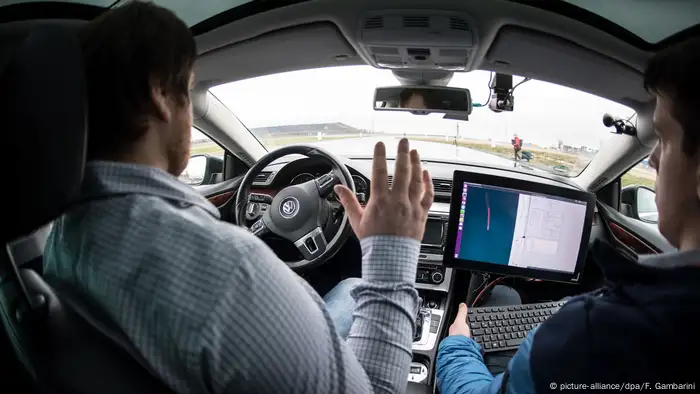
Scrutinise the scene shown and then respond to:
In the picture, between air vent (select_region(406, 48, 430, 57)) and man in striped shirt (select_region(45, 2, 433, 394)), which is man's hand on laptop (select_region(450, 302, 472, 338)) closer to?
man in striped shirt (select_region(45, 2, 433, 394))

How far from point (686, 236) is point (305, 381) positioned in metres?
0.95

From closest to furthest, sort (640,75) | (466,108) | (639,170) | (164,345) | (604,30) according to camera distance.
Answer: (164,345) → (604,30) → (640,75) → (466,108) → (639,170)

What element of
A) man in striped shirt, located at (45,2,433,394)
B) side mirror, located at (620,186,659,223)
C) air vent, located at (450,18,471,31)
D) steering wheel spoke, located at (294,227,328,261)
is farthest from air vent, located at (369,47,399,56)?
side mirror, located at (620,186,659,223)

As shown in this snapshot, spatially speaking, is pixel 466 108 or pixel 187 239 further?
pixel 466 108

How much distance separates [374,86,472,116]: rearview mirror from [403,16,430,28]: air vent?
631 millimetres

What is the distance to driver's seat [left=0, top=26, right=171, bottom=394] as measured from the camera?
0.82 m

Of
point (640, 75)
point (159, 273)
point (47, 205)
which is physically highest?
point (640, 75)

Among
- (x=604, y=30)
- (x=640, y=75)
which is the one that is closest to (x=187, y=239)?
(x=604, y=30)

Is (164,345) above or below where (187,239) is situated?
below

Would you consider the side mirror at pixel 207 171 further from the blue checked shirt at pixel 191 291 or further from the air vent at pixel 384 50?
the blue checked shirt at pixel 191 291

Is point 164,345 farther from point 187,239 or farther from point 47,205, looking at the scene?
point 47,205

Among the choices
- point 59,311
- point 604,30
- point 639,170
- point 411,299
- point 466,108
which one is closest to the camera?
point 59,311

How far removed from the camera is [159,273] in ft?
2.88

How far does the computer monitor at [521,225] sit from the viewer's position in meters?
2.09
